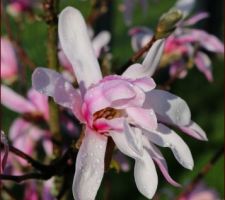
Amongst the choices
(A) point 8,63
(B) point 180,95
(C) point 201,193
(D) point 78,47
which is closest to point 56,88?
(D) point 78,47

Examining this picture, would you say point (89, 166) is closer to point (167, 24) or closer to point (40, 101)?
point (167, 24)

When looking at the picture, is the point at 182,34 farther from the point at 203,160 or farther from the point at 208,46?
the point at 203,160

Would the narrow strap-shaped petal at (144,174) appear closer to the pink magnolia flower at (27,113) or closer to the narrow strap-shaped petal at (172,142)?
the narrow strap-shaped petal at (172,142)

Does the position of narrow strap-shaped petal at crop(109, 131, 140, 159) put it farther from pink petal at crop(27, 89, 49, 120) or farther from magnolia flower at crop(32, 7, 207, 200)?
pink petal at crop(27, 89, 49, 120)

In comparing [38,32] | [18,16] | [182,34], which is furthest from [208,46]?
[38,32]

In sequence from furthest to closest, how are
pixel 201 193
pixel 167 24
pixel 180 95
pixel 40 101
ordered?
pixel 180 95 → pixel 201 193 → pixel 40 101 → pixel 167 24

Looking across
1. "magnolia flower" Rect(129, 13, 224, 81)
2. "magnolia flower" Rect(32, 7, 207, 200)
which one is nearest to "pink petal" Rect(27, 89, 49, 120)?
"magnolia flower" Rect(129, 13, 224, 81)
